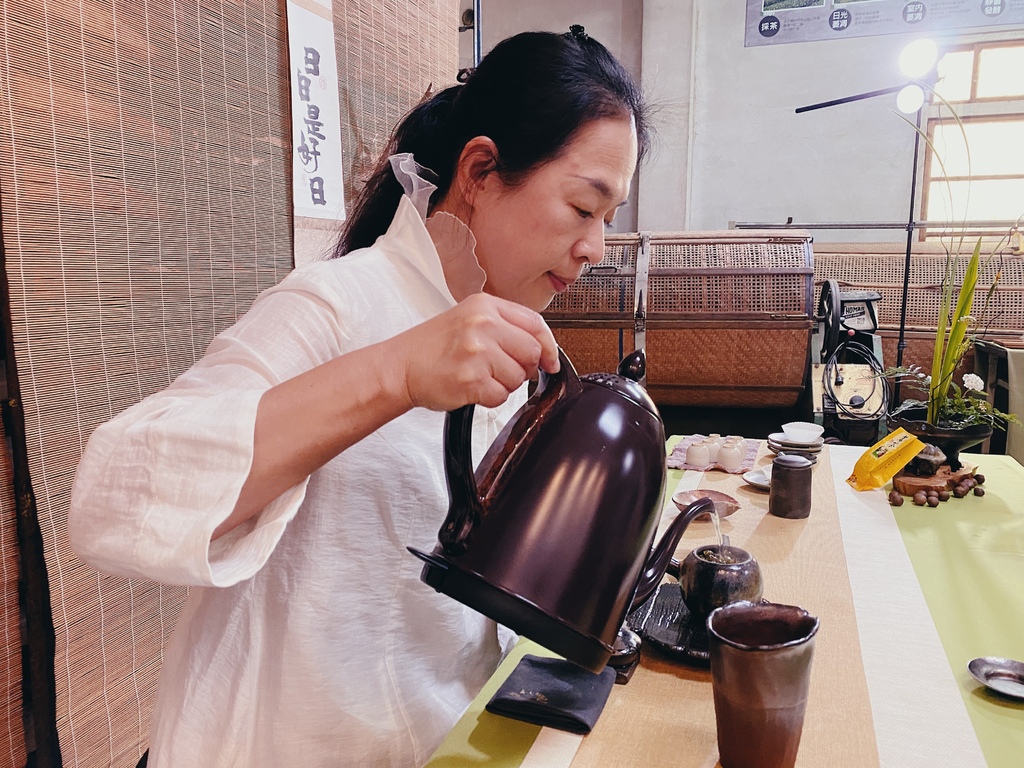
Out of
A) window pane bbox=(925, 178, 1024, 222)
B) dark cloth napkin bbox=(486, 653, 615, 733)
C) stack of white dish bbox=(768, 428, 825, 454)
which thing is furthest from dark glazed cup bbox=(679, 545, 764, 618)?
window pane bbox=(925, 178, 1024, 222)

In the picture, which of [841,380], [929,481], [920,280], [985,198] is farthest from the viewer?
[985,198]

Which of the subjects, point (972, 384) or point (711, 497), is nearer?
point (711, 497)

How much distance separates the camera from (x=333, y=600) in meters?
0.86

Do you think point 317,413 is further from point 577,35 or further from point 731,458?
point 731,458

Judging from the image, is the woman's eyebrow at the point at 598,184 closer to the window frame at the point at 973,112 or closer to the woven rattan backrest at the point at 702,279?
the woven rattan backrest at the point at 702,279

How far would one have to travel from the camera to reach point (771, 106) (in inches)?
272

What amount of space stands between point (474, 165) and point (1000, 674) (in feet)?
3.17

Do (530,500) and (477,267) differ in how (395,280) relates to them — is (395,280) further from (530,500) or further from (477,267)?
(530,500)

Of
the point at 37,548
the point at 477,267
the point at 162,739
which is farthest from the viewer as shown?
the point at 37,548

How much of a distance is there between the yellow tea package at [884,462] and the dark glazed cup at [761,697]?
1.13 metres

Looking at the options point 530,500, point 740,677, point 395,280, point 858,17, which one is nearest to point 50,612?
point 395,280

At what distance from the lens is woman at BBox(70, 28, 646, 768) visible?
627 millimetres

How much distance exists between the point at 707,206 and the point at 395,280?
675cm

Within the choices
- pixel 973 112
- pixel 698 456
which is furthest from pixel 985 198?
pixel 698 456
